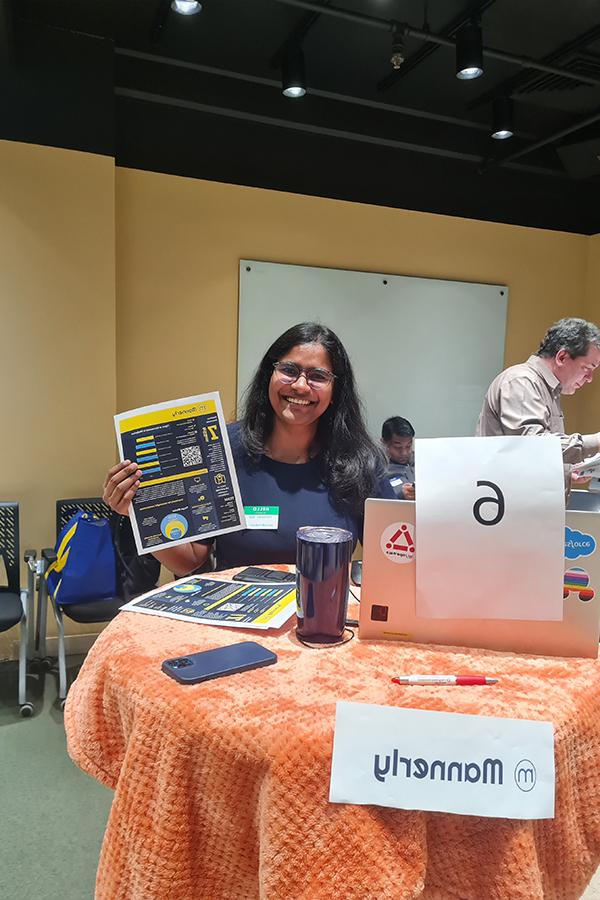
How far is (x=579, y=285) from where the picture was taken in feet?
15.4

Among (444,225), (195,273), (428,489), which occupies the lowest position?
(428,489)

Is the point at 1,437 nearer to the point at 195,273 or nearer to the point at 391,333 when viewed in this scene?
the point at 195,273

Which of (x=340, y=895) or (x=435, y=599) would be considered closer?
(x=340, y=895)

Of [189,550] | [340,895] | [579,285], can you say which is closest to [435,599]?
[340,895]

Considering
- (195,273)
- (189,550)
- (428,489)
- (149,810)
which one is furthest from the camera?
(195,273)

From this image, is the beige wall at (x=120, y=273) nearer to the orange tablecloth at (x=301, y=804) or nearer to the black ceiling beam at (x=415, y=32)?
the black ceiling beam at (x=415, y=32)

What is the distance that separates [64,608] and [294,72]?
2.86 meters

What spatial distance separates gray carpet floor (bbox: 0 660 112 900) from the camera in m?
1.86

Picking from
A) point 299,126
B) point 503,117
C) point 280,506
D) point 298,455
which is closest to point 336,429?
point 298,455

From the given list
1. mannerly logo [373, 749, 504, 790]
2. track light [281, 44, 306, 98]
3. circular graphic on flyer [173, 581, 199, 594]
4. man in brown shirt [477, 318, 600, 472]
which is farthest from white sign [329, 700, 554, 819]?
track light [281, 44, 306, 98]

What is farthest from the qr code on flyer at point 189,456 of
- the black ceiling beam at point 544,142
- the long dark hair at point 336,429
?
the black ceiling beam at point 544,142

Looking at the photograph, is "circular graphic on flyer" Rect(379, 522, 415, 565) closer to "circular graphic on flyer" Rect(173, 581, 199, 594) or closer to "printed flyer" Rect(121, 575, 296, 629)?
"printed flyer" Rect(121, 575, 296, 629)

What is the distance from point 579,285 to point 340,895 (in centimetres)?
479

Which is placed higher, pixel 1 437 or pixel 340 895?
pixel 1 437
